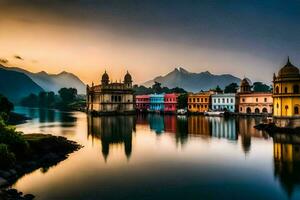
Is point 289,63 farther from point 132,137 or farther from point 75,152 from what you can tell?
point 75,152

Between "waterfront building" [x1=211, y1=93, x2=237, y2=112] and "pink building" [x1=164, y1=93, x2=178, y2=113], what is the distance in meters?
13.5

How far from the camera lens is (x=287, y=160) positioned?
1142 inches

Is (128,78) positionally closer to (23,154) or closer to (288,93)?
(288,93)

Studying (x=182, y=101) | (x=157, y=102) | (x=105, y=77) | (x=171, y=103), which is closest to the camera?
(x=182, y=101)

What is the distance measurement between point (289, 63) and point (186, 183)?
32449 mm

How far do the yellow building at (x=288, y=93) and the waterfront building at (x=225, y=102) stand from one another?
40.8 meters

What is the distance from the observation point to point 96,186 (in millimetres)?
22359

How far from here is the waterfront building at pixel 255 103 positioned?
81.9 meters

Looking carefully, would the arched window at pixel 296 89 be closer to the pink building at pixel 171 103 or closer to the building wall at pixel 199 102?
the building wall at pixel 199 102

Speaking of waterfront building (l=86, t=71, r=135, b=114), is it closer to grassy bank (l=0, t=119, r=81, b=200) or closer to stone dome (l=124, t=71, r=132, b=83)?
stone dome (l=124, t=71, r=132, b=83)

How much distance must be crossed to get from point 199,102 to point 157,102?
1770cm

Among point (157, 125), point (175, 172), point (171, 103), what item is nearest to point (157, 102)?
point (171, 103)

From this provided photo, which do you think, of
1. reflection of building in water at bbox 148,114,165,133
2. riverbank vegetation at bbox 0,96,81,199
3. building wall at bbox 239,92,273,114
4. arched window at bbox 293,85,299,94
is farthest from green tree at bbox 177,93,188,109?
riverbank vegetation at bbox 0,96,81,199

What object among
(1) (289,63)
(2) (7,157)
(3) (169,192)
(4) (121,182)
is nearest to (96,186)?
(4) (121,182)
